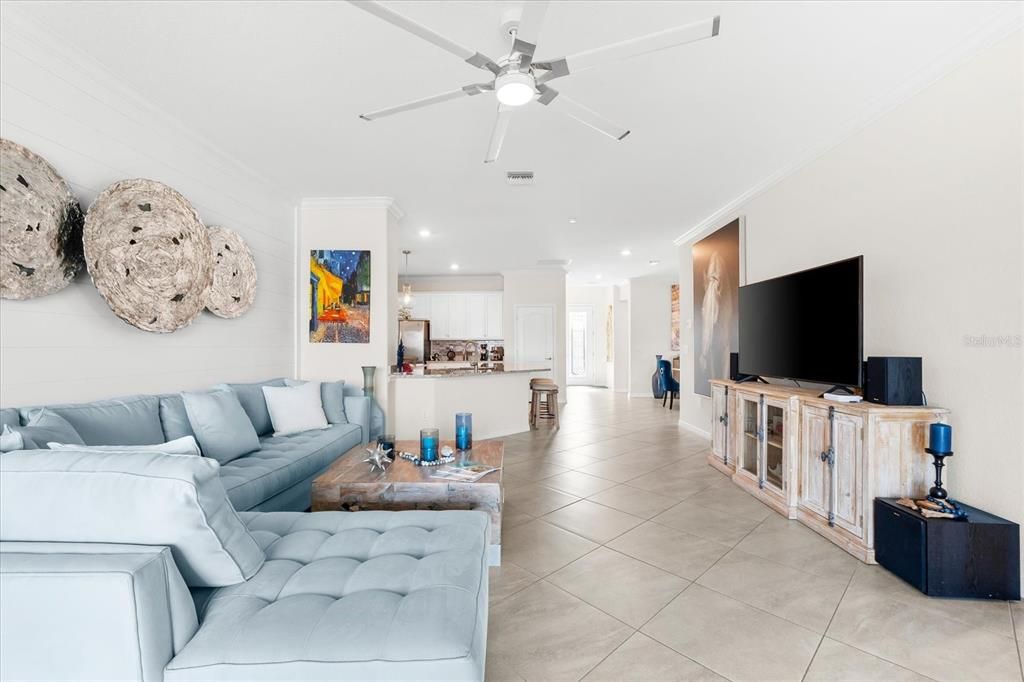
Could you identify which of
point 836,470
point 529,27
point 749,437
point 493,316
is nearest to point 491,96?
point 529,27

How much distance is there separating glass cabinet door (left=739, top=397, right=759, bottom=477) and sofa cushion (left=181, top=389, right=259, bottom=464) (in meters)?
3.76

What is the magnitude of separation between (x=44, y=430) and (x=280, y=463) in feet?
3.66

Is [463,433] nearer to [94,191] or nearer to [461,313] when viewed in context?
[94,191]

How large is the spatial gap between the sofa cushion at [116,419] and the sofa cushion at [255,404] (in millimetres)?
722

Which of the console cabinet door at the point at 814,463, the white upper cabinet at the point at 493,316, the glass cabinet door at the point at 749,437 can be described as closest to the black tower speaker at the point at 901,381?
the console cabinet door at the point at 814,463

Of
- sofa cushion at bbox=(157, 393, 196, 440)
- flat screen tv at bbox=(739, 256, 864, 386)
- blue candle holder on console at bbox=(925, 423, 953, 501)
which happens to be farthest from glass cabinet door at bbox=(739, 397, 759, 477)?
sofa cushion at bbox=(157, 393, 196, 440)

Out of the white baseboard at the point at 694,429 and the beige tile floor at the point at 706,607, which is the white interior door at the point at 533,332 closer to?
the white baseboard at the point at 694,429

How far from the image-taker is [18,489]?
112cm

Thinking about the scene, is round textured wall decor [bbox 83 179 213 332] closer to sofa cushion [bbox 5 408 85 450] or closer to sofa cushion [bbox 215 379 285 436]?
sofa cushion [bbox 215 379 285 436]

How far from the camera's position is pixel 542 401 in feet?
23.6

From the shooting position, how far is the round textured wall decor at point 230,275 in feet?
11.4

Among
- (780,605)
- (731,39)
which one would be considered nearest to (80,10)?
(731,39)

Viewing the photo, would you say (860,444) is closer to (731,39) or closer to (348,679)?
(731,39)

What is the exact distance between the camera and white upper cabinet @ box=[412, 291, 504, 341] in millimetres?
9281
